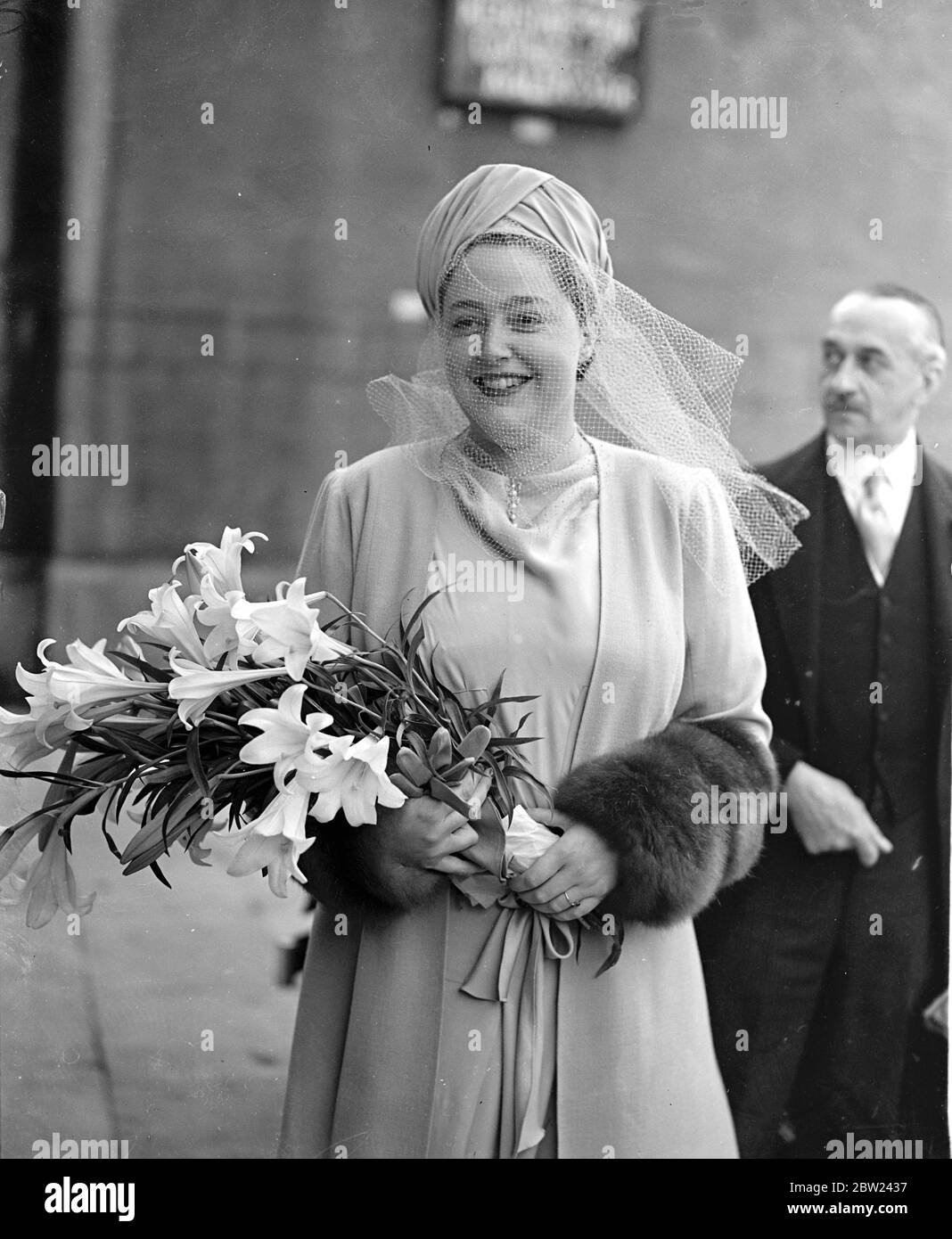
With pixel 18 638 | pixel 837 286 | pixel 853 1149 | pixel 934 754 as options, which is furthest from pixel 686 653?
pixel 18 638

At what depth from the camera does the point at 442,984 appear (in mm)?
2766

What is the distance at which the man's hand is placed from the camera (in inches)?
119

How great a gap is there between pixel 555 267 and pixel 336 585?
30.6 inches

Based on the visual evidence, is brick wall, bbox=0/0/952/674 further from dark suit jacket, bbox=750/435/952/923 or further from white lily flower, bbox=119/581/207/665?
white lily flower, bbox=119/581/207/665

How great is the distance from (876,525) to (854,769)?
21.1 inches

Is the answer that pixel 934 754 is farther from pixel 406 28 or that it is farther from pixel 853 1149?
pixel 406 28

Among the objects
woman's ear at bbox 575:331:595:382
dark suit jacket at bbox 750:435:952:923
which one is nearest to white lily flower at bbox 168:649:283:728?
woman's ear at bbox 575:331:595:382

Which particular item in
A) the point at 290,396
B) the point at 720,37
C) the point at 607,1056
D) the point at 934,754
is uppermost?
the point at 720,37

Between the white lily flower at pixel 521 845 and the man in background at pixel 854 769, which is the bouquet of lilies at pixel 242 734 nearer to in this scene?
the white lily flower at pixel 521 845

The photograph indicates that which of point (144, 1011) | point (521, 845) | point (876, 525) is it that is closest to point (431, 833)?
point (521, 845)

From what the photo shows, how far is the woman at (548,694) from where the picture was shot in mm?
2762

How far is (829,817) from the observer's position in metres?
3.05

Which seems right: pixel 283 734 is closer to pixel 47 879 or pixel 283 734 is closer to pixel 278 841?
pixel 278 841

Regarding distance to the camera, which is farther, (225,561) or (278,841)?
(225,561)
